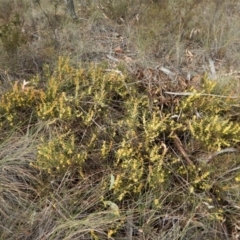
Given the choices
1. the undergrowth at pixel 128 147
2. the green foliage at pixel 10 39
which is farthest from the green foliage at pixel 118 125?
the green foliage at pixel 10 39

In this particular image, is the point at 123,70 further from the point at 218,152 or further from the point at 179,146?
the point at 218,152

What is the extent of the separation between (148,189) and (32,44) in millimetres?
1958

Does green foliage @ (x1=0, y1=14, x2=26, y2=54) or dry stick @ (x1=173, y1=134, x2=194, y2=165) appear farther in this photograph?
green foliage @ (x1=0, y1=14, x2=26, y2=54)

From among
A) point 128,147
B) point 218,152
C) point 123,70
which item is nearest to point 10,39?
point 123,70

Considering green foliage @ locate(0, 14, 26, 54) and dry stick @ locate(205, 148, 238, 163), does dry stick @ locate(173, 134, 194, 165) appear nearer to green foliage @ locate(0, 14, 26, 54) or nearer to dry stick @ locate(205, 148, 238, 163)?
dry stick @ locate(205, 148, 238, 163)

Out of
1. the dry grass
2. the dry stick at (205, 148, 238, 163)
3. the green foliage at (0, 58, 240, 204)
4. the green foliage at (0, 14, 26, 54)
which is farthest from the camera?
the green foliage at (0, 14, 26, 54)

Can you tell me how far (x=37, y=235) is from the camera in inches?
63.8

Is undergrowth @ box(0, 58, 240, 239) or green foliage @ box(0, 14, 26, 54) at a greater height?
green foliage @ box(0, 14, 26, 54)

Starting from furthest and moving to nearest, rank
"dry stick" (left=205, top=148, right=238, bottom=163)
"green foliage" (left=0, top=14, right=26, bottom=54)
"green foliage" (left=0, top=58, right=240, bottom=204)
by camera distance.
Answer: "green foliage" (left=0, top=14, right=26, bottom=54) < "dry stick" (left=205, top=148, right=238, bottom=163) < "green foliage" (left=0, top=58, right=240, bottom=204)

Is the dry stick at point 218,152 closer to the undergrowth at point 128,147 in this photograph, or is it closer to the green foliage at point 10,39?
the undergrowth at point 128,147

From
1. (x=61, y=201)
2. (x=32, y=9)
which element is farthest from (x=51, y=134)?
(x=32, y=9)

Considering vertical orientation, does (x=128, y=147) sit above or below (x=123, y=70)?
below

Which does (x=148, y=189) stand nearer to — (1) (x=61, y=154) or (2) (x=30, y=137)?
(1) (x=61, y=154)

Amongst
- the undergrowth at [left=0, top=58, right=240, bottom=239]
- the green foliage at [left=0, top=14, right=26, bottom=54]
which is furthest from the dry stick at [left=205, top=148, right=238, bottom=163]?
the green foliage at [left=0, top=14, right=26, bottom=54]
